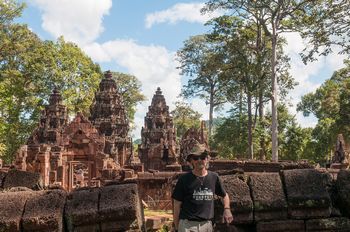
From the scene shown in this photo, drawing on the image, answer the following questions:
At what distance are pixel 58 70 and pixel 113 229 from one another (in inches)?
1533

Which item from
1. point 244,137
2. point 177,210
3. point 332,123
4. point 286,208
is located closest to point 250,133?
point 244,137

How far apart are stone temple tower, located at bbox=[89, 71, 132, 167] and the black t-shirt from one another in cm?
3467

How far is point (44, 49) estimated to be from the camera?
40562mm

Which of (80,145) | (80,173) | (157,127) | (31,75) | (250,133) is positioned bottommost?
(80,173)

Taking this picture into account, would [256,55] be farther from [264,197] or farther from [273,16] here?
[264,197]

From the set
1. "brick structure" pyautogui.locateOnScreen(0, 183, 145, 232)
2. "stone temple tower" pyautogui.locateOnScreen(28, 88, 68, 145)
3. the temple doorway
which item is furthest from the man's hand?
"stone temple tower" pyautogui.locateOnScreen(28, 88, 68, 145)

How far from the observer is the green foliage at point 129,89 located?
61156mm

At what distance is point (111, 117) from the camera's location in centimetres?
4050

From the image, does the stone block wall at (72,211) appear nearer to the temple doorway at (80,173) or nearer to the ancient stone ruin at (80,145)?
the ancient stone ruin at (80,145)

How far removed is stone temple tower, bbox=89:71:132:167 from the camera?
129 feet

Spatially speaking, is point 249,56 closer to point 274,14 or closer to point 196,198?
point 274,14

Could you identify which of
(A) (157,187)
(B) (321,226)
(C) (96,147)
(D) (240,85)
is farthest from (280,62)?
(B) (321,226)

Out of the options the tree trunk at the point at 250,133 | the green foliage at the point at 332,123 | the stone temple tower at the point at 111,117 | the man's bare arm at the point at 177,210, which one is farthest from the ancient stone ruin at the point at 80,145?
the green foliage at the point at 332,123

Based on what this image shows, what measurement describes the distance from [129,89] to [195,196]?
5841 cm
